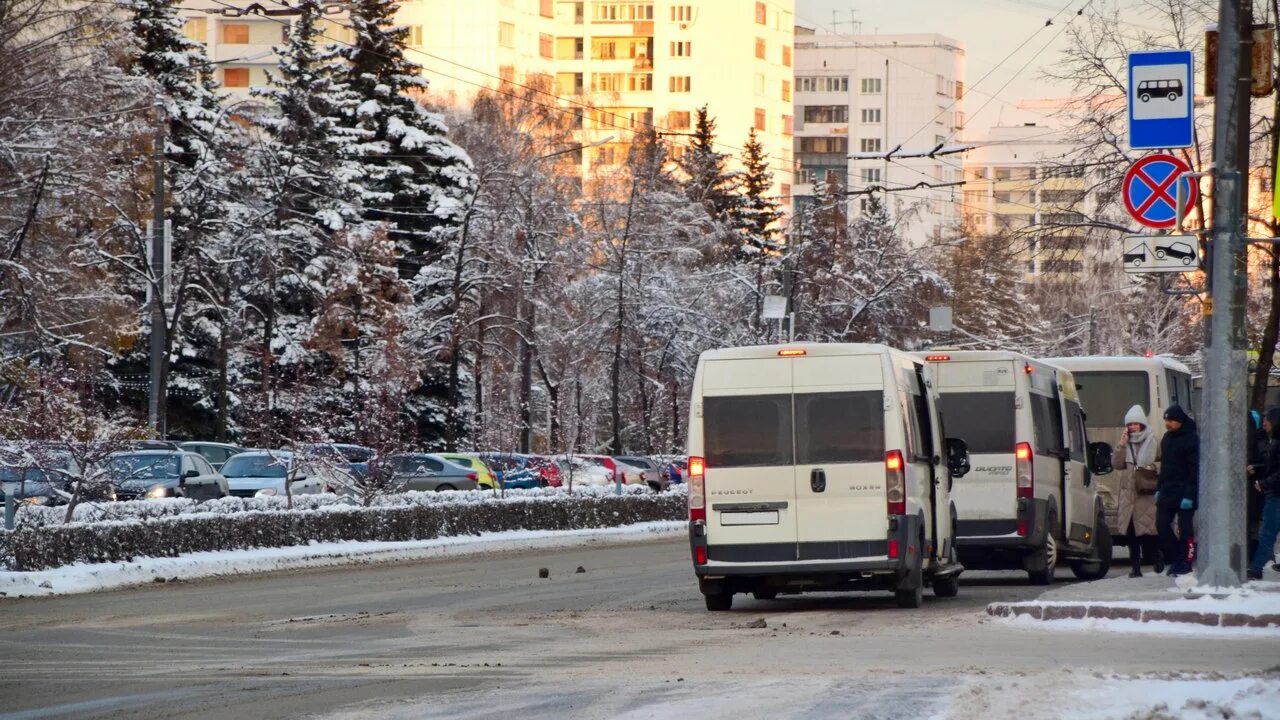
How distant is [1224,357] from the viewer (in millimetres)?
16547

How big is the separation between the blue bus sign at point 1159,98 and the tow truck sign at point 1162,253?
80 centimetres

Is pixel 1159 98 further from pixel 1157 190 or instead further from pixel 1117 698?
pixel 1117 698

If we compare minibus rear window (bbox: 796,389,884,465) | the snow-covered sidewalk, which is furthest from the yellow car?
the snow-covered sidewalk

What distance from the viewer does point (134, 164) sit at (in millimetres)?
48125

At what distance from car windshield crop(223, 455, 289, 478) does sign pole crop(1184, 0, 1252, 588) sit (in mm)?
27092

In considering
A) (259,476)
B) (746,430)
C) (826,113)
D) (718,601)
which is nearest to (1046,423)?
(718,601)

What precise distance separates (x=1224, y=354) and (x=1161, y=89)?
234cm

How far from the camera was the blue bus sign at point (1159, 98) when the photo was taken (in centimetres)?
1702

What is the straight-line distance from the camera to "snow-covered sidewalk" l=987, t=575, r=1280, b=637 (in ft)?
49.8

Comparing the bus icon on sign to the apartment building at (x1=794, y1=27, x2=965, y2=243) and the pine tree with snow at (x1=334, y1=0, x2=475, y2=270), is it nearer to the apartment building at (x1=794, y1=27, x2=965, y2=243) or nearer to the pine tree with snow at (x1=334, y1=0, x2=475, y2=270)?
the pine tree with snow at (x1=334, y1=0, x2=475, y2=270)

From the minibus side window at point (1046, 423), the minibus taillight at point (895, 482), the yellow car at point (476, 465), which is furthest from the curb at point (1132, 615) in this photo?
the yellow car at point (476, 465)

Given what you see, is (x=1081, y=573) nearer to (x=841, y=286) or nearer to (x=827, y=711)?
(x=827, y=711)

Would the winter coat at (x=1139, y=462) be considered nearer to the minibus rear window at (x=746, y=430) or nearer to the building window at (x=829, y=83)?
the minibus rear window at (x=746, y=430)

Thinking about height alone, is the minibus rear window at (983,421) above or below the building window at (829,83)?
below
